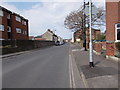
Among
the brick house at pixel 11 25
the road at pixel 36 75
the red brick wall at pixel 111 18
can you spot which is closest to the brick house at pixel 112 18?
the red brick wall at pixel 111 18

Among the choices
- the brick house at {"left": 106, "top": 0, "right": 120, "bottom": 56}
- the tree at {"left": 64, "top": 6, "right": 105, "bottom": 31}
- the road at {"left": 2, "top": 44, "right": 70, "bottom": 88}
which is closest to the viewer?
the road at {"left": 2, "top": 44, "right": 70, "bottom": 88}

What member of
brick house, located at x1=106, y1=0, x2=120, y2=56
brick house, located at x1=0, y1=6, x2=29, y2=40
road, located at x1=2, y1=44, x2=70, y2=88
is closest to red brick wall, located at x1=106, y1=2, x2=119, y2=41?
brick house, located at x1=106, y1=0, x2=120, y2=56

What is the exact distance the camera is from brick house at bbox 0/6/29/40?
3087 centimetres

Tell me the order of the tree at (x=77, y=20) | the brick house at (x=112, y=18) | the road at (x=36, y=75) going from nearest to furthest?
the road at (x=36, y=75), the brick house at (x=112, y=18), the tree at (x=77, y=20)

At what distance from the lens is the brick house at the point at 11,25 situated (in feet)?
101

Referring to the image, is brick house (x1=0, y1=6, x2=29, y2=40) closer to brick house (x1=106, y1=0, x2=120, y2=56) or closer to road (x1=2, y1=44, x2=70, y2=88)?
road (x1=2, y1=44, x2=70, y2=88)

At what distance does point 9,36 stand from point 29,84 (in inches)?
1219

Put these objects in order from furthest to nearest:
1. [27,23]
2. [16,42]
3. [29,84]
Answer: [27,23], [16,42], [29,84]

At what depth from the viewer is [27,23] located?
47.8m

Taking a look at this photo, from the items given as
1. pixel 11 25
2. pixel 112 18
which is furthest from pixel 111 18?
pixel 11 25

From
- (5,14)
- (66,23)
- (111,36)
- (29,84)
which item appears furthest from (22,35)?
(29,84)

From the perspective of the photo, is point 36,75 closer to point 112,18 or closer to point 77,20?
point 112,18

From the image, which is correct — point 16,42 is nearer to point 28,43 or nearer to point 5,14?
point 28,43

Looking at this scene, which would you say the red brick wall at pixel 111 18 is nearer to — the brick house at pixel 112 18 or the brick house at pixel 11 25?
the brick house at pixel 112 18
